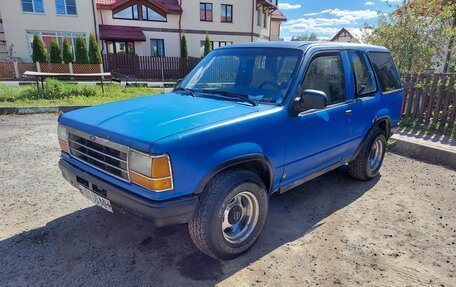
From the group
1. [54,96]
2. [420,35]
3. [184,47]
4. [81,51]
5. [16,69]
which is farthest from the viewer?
[184,47]

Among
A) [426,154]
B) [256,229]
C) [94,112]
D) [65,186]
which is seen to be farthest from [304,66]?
[426,154]

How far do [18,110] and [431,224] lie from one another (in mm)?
9954

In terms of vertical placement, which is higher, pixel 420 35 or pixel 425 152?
pixel 420 35

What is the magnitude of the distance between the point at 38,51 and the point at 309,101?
2254 cm

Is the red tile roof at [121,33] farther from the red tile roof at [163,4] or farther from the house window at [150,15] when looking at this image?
the red tile roof at [163,4]

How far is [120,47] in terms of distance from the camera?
26828 millimetres

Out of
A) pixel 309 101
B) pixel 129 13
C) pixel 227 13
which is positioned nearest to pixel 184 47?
pixel 129 13

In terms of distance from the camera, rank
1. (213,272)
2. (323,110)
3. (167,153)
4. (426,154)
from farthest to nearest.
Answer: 1. (426,154)
2. (323,110)
3. (213,272)
4. (167,153)

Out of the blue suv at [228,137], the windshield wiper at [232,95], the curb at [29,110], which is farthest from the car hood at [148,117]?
the curb at [29,110]

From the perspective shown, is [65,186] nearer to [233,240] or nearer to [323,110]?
[233,240]

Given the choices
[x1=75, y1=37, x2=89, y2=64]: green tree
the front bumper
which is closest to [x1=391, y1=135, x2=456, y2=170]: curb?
the front bumper

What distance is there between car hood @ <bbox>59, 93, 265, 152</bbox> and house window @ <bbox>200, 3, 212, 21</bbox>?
27436 mm

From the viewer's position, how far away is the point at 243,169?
9.69ft

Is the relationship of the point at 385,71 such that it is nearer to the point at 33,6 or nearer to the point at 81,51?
the point at 81,51
